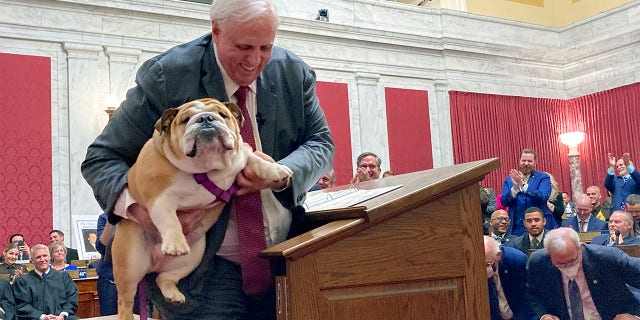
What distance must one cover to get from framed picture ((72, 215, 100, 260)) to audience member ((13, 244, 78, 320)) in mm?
1989

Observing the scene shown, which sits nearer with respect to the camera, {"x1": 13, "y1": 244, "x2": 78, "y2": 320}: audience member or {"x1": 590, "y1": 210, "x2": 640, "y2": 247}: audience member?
{"x1": 590, "y1": 210, "x2": 640, "y2": 247}: audience member

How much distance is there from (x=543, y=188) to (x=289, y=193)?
6.14 metres

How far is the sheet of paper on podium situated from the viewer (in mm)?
1902

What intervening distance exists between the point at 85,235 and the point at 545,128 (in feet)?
28.6

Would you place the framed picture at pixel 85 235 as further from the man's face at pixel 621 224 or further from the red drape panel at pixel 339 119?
the man's face at pixel 621 224

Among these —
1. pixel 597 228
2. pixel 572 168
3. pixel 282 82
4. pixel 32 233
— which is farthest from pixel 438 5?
pixel 282 82

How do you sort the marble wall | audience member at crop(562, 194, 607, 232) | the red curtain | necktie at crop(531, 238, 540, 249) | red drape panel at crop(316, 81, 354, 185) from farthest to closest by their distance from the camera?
the red curtain, red drape panel at crop(316, 81, 354, 185), the marble wall, audience member at crop(562, 194, 607, 232), necktie at crop(531, 238, 540, 249)

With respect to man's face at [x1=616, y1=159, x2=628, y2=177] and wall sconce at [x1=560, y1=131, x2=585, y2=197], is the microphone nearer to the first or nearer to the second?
man's face at [x1=616, y1=159, x2=628, y2=177]

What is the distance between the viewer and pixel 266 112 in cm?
196

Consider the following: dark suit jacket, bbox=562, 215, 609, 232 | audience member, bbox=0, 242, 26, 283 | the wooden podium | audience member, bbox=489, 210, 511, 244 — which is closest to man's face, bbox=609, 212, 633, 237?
audience member, bbox=489, 210, 511, 244

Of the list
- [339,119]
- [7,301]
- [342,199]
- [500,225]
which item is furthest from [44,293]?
[339,119]

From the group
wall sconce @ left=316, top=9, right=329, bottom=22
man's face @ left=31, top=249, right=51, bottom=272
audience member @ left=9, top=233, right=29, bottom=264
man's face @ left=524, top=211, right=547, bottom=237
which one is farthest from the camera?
wall sconce @ left=316, top=9, right=329, bottom=22

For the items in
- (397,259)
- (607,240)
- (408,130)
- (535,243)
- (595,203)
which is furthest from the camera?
(408,130)

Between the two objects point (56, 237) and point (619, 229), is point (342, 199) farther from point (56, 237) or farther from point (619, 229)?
point (56, 237)
